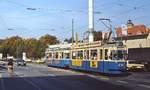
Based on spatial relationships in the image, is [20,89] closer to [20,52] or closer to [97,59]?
[97,59]

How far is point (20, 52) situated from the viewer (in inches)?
6383

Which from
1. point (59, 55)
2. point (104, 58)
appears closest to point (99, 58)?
point (104, 58)

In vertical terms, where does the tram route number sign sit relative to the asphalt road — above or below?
above

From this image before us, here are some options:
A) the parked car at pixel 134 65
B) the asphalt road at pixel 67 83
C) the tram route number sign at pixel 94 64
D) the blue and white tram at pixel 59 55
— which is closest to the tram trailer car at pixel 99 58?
the tram route number sign at pixel 94 64

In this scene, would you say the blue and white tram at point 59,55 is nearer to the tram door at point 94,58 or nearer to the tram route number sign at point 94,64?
the tram door at point 94,58

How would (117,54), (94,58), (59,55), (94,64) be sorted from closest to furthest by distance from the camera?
(117,54), (94,64), (94,58), (59,55)

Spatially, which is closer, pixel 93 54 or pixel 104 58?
pixel 104 58

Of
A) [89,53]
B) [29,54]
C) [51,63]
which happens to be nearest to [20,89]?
[89,53]

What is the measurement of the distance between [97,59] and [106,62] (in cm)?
221

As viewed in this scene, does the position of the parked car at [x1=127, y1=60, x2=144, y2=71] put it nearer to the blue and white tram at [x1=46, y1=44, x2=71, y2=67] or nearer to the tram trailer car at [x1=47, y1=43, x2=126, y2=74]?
the tram trailer car at [x1=47, y1=43, x2=126, y2=74]

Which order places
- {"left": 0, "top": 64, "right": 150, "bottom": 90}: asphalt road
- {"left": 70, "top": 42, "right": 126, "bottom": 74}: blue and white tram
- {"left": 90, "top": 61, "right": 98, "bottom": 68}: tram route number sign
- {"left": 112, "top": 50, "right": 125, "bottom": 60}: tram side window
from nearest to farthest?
{"left": 0, "top": 64, "right": 150, "bottom": 90}: asphalt road → {"left": 70, "top": 42, "right": 126, "bottom": 74}: blue and white tram → {"left": 112, "top": 50, "right": 125, "bottom": 60}: tram side window → {"left": 90, "top": 61, "right": 98, "bottom": 68}: tram route number sign

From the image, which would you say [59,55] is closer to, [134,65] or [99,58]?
[134,65]

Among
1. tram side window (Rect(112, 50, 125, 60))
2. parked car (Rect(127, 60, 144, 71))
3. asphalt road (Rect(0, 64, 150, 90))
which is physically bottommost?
asphalt road (Rect(0, 64, 150, 90))

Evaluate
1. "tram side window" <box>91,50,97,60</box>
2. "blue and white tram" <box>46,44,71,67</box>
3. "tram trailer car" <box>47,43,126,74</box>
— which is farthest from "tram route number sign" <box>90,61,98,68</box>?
"blue and white tram" <box>46,44,71,67</box>
